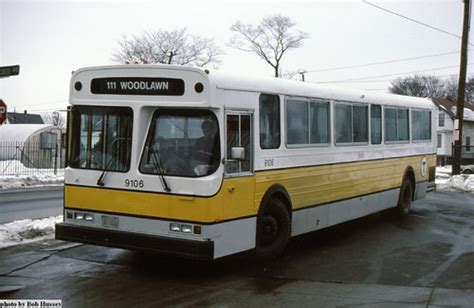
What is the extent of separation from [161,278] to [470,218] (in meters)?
8.63

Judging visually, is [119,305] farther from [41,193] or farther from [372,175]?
[41,193]

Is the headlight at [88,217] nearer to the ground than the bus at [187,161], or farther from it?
nearer to the ground

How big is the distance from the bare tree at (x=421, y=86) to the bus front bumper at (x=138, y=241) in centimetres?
8688

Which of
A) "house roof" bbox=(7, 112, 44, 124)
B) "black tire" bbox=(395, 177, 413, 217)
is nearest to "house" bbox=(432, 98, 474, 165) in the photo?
"black tire" bbox=(395, 177, 413, 217)

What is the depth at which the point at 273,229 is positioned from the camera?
27.8ft

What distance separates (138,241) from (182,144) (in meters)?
1.33

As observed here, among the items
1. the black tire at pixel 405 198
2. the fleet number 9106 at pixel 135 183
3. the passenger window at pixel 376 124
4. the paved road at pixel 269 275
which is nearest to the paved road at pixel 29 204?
the paved road at pixel 269 275

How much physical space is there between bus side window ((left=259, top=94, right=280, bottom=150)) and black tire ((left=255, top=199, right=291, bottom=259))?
0.85 metres

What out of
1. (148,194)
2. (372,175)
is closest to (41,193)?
(372,175)

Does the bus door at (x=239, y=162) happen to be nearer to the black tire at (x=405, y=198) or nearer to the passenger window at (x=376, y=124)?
the passenger window at (x=376, y=124)

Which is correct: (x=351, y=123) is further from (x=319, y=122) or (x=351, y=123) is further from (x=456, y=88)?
(x=456, y=88)

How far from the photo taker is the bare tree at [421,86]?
91125mm

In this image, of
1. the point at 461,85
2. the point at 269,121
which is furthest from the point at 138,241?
the point at 461,85

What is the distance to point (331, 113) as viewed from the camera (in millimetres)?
10055
